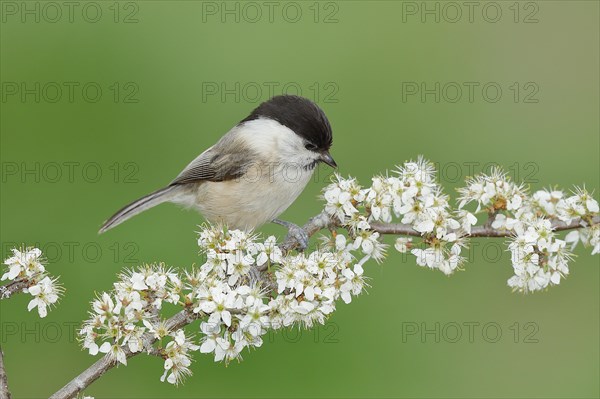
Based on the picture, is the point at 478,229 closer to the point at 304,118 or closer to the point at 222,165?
the point at 304,118

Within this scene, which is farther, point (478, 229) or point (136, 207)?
point (136, 207)

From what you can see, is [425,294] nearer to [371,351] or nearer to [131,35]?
[371,351]

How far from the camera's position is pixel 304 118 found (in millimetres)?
3576

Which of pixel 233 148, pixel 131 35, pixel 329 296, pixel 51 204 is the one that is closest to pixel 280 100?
pixel 233 148

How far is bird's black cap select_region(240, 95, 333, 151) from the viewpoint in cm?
356

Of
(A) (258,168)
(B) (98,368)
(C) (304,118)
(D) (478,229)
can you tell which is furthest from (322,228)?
(A) (258,168)

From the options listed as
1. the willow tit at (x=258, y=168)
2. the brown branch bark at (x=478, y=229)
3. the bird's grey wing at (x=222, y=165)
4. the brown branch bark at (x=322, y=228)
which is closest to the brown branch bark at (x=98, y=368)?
the brown branch bark at (x=322, y=228)

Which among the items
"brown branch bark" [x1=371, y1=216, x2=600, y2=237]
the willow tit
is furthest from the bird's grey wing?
"brown branch bark" [x1=371, y1=216, x2=600, y2=237]

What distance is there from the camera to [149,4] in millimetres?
6879

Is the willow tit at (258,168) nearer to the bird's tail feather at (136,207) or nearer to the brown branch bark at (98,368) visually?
the bird's tail feather at (136,207)

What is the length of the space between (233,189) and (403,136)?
244cm

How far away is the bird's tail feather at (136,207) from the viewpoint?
3643mm

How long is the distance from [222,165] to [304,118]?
55 cm

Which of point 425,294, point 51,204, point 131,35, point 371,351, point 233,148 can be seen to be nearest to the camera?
point 233,148
